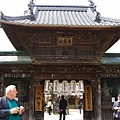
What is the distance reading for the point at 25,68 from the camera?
14.1 meters

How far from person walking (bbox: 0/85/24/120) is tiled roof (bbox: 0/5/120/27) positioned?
7398mm

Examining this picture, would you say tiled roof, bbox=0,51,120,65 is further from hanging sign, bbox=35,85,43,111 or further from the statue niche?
hanging sign, bbox=35,85,43,111

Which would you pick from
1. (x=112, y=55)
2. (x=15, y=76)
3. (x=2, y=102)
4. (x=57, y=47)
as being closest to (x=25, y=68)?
(x=15, y=76)

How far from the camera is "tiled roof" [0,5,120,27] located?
45.7 feet

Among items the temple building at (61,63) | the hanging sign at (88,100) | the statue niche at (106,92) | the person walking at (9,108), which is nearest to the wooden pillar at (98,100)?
the temple building at (61,63)

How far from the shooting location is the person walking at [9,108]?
545 cm

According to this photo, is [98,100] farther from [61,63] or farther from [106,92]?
[61,63]

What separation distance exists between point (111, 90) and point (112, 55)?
222 centimetres

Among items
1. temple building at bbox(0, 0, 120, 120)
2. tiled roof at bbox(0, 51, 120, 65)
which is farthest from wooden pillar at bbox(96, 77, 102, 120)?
tiled roof at bbox(0, 51, 120, 65)

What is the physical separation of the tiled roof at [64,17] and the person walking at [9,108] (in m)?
7.40

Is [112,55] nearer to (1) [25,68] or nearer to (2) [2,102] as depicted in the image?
(1) [25,68]

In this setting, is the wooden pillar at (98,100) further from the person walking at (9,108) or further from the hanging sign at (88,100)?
the person walking at (9,108)

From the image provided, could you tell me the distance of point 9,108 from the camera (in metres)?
5.59

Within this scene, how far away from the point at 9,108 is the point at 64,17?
11.7 metres
